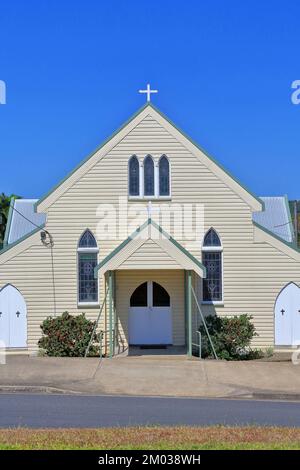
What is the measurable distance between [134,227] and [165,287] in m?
2.14

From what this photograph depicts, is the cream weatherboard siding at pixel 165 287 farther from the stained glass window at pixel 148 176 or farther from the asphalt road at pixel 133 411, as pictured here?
the asphalt road at pixel 133 411

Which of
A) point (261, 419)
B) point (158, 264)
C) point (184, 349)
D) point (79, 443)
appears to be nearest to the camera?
point (79, 443)

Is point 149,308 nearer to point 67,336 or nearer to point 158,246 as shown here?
point 67,336

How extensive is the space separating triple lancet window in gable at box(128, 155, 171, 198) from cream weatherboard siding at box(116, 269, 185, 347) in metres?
2.50

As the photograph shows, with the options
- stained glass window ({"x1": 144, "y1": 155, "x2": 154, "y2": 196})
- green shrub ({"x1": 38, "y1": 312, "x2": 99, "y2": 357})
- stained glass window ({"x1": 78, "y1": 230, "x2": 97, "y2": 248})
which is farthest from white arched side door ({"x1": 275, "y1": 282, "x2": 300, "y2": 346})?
stained glass window ({"x1": 78, "y1": 230, "x2": 97, "y2": 248})

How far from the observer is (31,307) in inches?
922

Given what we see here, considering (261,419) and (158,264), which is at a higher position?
(158,264)

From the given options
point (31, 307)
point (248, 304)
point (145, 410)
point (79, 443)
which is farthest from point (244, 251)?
point (79, 443)

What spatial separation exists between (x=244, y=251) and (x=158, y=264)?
362cm

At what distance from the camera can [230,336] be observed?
2247 cm

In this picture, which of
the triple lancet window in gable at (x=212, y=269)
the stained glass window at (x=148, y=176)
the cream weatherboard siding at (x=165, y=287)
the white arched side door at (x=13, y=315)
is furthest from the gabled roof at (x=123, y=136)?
the cream weatherboard siding at (x=165, y=287)

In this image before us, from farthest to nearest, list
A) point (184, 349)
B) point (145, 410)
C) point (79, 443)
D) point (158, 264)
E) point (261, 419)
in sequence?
point (184, 349), point (158, 264), point (145, 410), point (261, 419), point (79, 443)

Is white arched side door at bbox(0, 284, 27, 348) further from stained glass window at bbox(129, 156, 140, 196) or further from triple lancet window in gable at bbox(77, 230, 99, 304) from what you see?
stained glass window at bbox(129, 156, 140, 196)

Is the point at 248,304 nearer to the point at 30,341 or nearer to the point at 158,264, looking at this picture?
the point at 158,264
